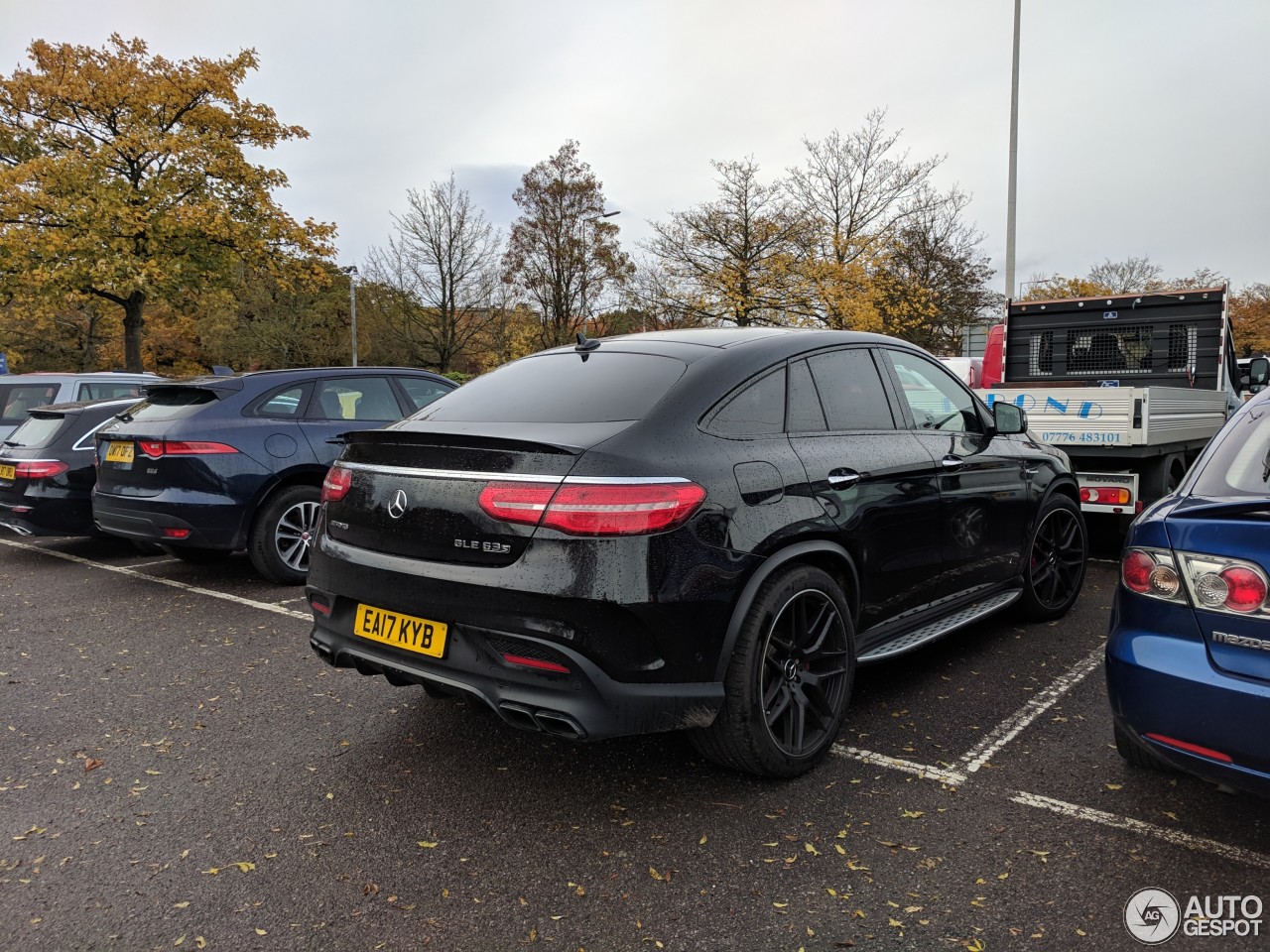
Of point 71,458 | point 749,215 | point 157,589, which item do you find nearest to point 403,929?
point 157,589

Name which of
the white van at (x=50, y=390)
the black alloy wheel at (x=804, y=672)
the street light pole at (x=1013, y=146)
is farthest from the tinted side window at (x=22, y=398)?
the street light pole at (x=1013, y=146)

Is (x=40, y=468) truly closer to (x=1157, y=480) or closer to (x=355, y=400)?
(x=355, y=400)

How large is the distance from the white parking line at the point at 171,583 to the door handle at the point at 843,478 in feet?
12.1

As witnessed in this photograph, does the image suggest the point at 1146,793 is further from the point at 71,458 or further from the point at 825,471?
the point at 71,458

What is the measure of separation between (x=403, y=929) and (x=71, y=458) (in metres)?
6.81

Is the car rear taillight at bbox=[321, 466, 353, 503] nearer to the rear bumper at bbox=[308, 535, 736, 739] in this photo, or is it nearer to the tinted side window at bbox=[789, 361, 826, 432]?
the rear bumper at bbox=[308, 535, 736, 739]

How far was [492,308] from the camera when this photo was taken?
34.8 meters

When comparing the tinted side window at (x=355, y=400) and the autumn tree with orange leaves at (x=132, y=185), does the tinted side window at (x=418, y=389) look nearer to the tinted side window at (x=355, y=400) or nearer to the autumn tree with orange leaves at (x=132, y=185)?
the tinted side window at (x=355, y=400)

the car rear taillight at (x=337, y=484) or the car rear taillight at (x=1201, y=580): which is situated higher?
the car rear taillight at (x=337, y=484)

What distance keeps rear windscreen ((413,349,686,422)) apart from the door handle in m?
0.73

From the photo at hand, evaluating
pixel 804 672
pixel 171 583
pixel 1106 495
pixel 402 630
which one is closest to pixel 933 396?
pixel 804 672

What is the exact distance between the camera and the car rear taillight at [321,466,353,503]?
133 inches

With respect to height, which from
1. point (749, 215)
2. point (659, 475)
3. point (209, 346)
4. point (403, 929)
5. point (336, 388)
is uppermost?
point (749, 215)

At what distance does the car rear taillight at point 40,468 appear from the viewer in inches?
292
